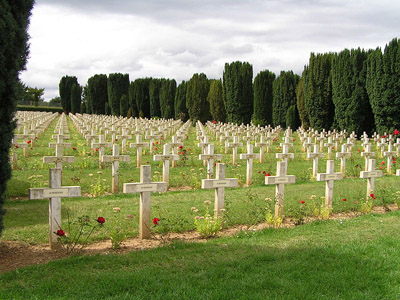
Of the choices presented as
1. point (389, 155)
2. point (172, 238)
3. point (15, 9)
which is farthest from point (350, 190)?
point (15, 9)

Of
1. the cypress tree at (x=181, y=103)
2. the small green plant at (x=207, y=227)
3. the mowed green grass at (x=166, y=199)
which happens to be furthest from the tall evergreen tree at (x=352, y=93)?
the cypress tree at (x=181, y=103)

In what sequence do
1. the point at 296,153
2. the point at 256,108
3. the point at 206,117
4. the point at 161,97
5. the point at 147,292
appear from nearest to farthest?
1. the point at 147,292
2. the point at 296,153
3. the point at 256,108
4. the point at 206,117
5. the point at 161,97

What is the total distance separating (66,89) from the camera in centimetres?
6253

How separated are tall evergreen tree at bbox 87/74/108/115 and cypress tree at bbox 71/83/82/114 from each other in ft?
18.1

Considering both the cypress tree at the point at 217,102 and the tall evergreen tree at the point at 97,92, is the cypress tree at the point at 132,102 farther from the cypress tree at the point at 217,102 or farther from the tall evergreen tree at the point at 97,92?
the cypress tree at the point at 217,102

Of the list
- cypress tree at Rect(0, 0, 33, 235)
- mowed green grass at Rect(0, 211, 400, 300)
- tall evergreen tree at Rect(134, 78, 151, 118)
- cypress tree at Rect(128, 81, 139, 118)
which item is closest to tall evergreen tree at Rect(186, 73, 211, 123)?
tall evergreen tree at Rect(134, 78, 151, 118)

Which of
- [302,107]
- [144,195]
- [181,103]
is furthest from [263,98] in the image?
[144,195]

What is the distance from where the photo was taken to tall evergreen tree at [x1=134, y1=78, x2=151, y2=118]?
156 ft

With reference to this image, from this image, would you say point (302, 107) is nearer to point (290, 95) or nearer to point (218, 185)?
point (290, 95)

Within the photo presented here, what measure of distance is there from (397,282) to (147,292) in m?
2.58

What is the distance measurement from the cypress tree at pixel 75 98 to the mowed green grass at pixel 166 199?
165 feet

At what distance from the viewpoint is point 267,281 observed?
4094 mm

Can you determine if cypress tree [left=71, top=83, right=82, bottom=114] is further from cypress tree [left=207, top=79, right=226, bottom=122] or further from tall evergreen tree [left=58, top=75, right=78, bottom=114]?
cypress tree [left=207, top=79, right=226, bottom=122]

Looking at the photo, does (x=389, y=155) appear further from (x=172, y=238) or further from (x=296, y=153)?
(x=172, y=238)
